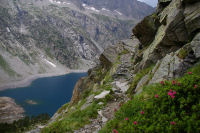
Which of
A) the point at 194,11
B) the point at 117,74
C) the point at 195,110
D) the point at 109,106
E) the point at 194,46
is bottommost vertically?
the point at 109,106

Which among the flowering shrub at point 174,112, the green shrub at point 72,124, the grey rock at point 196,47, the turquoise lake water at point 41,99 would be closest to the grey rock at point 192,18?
→ the grey rock at point 196,47

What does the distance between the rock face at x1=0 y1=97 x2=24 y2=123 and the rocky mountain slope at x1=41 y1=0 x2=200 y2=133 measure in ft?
323

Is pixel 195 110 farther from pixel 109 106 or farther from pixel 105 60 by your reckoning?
pixel 105 60

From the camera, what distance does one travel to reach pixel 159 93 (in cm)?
481

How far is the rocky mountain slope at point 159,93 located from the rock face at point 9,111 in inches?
3872

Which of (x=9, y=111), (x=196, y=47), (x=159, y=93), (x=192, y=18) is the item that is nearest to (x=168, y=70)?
(x=196, y=47)

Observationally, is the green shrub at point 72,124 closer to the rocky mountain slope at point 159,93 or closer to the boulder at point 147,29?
the rocky mountain slope at point 159,93

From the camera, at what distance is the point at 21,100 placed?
123562 mm

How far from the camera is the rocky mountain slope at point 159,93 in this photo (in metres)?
4.06

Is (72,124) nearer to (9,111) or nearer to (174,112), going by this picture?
(174,112)

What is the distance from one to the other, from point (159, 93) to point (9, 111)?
12059 cm

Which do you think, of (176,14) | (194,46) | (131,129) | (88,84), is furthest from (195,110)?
(88,84)

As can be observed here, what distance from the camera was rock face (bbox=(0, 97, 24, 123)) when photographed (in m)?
91.7

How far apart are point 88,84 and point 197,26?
26.3 m
